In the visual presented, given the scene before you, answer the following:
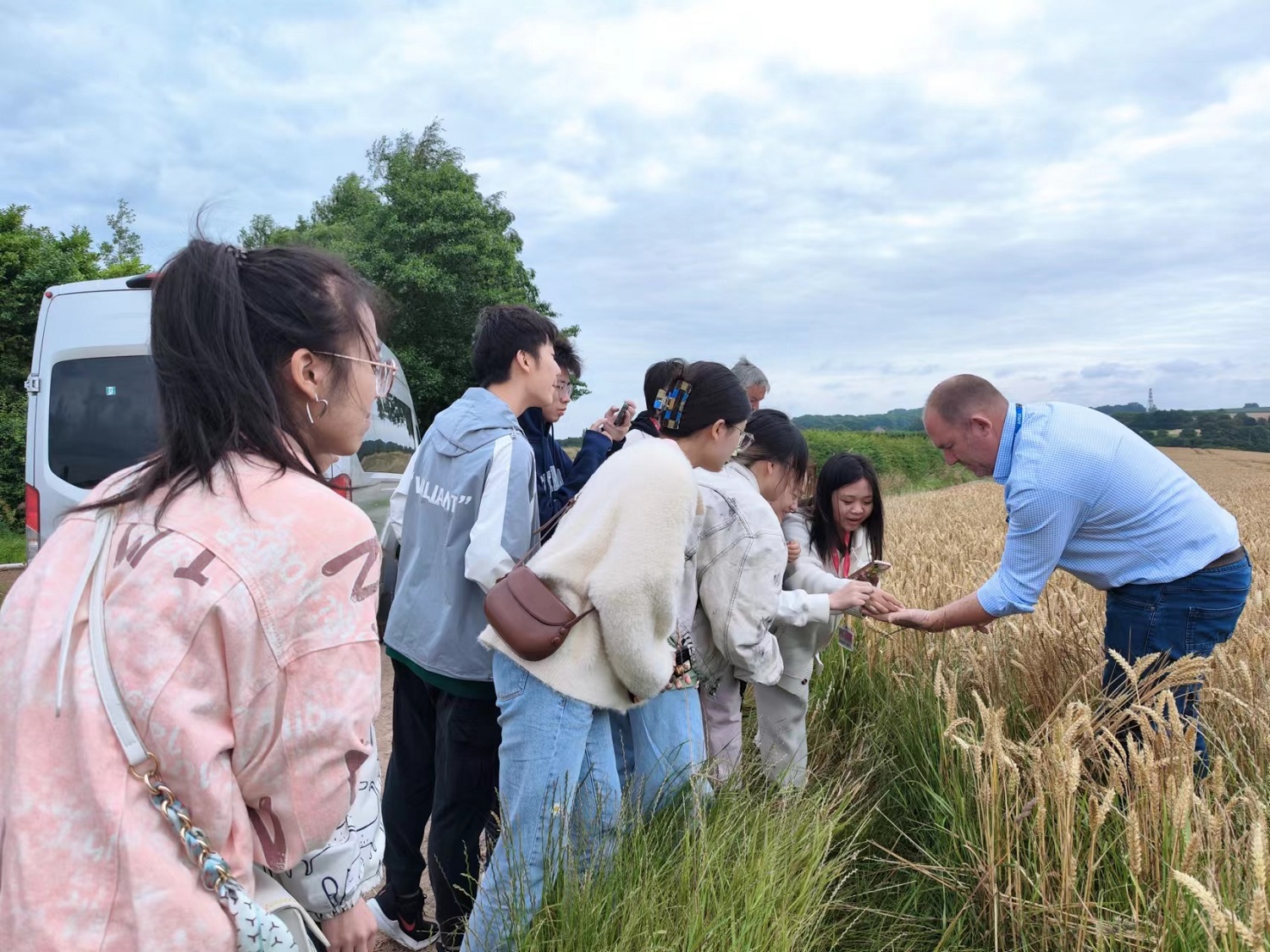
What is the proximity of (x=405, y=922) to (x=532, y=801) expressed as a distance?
116 cm

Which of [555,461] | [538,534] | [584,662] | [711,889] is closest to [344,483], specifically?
[555,461]

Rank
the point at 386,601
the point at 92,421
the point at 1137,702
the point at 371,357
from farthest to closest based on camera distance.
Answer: the point at 386,601 → the point at 92,421 → the point at 1137,702 → the point at 371,357

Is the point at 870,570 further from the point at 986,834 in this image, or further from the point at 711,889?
the point at 711,889

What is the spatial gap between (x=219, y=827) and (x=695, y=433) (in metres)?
1.73

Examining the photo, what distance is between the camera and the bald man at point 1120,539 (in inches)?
127

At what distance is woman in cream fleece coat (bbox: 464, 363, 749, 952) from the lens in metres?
2.16

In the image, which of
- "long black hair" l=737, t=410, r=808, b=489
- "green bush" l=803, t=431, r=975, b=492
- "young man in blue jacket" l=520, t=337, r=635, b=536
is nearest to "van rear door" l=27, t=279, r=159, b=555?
"young man in blue jacket" l=520, t=337, r=635, b=536

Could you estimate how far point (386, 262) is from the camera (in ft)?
82.8

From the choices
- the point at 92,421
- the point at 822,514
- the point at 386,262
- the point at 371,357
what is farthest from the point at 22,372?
the point at 371,357

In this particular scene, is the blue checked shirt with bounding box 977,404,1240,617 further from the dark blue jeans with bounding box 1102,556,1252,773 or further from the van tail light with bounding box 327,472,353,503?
the van tail light with bounding box 327,472,353,503

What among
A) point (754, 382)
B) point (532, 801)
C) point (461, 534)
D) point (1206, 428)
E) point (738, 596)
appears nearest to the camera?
point (532, 801)

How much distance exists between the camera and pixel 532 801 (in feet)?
7.29

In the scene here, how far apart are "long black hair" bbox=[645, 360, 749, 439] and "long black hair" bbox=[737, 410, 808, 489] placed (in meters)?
0.82

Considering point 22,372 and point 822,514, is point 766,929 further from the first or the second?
point 22,372
